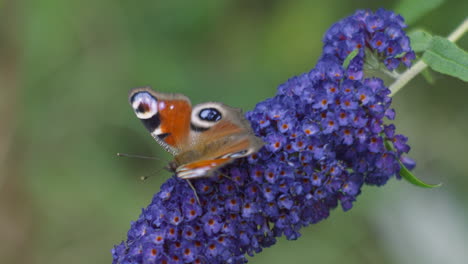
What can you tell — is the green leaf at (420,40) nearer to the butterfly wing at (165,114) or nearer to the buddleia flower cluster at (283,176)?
the buddleia flower cluster at (283,176)

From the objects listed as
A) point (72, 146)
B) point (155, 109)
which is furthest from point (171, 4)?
point (155, 109)

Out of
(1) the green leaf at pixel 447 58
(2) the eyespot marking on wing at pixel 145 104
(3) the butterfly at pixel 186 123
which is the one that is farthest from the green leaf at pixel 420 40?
(2) the eyespot marking on wing at pixel 145 104

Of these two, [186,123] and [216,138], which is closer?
[216,138]

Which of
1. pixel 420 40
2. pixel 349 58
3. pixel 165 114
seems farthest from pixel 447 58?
pixel 165 114

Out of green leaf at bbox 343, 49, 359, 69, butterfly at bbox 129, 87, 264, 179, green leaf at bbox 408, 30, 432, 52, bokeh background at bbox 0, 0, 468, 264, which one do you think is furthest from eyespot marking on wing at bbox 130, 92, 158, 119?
bokeh background at bbox 0, 0, 468, 264

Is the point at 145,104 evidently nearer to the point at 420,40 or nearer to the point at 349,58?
the point at 349,58

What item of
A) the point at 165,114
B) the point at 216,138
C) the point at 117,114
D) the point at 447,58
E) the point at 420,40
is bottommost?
the point at 447,58
